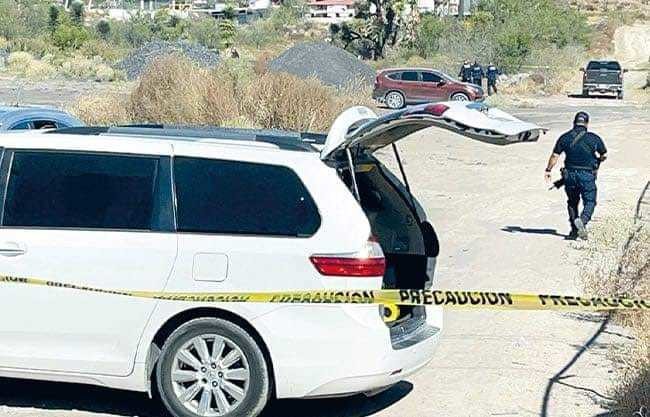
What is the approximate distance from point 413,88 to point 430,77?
0.96 metres

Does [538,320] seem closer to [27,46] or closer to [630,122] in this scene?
[630,122]

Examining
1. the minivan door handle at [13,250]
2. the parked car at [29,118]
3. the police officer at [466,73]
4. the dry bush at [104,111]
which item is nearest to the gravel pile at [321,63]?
the police officer at [466,73]

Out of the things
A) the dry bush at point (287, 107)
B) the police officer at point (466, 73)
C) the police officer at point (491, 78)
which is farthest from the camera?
the police officer at point (466, 73)

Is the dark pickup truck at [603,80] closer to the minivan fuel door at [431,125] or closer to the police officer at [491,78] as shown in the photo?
the police officer at [491,78]

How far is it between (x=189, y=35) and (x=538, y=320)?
78742 millimetres

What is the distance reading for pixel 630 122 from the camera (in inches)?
1431

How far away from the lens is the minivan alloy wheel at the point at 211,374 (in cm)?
655

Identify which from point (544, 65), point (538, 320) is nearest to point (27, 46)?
point (544, 65)

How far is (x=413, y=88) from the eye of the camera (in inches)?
1660

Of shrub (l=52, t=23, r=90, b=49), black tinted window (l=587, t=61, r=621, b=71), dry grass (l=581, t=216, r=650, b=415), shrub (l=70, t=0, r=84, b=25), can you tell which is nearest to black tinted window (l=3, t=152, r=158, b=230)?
dry grass (l=581, t=216, r=650, b=415)

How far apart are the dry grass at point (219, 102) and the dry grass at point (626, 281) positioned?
30.7 feet

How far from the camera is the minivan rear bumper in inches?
253

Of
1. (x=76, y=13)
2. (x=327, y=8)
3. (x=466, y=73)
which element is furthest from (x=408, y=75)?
(x=327, y=8)

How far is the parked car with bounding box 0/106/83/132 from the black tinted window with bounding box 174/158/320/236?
5.67 m
